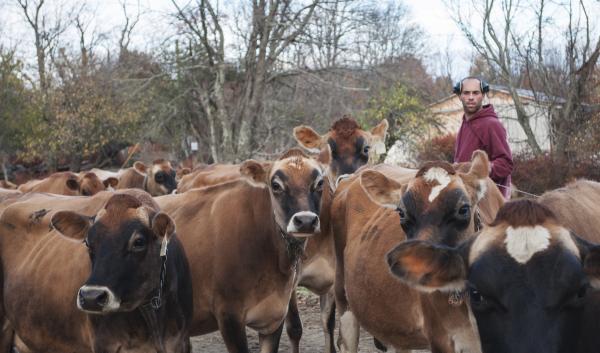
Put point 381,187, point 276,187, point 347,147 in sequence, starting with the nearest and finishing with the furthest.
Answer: point 381,187 < point 276,187 < point 347,147

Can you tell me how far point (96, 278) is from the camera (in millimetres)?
4754

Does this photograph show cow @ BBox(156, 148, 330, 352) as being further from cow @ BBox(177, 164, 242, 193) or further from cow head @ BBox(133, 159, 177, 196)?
cow head @ BBox(133, 159, 177, 196)

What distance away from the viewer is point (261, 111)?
94.8ft

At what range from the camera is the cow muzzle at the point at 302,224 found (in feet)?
19.1

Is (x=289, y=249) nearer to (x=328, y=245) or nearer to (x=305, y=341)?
(x=328, y=245)

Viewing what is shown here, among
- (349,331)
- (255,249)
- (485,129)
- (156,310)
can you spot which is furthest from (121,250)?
(485,129)

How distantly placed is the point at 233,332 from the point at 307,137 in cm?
491

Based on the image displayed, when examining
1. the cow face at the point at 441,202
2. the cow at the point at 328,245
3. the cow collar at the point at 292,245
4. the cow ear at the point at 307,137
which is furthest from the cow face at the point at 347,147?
the cow face at the point at 441,202

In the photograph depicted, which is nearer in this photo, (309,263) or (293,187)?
(293,187)

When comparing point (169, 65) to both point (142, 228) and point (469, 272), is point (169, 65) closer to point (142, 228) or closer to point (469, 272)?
point (142, 228)

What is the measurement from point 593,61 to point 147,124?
59.3ft

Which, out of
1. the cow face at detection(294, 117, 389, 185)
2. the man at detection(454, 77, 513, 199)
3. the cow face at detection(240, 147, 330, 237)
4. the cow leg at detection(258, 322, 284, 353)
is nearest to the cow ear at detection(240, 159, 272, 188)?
the cow face at detection(240, 147, 330, 237)

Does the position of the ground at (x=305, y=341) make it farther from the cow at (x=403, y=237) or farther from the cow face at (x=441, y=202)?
the cow face at (x=441, y=202)

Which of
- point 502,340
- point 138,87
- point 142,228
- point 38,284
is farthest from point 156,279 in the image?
point 138,87
